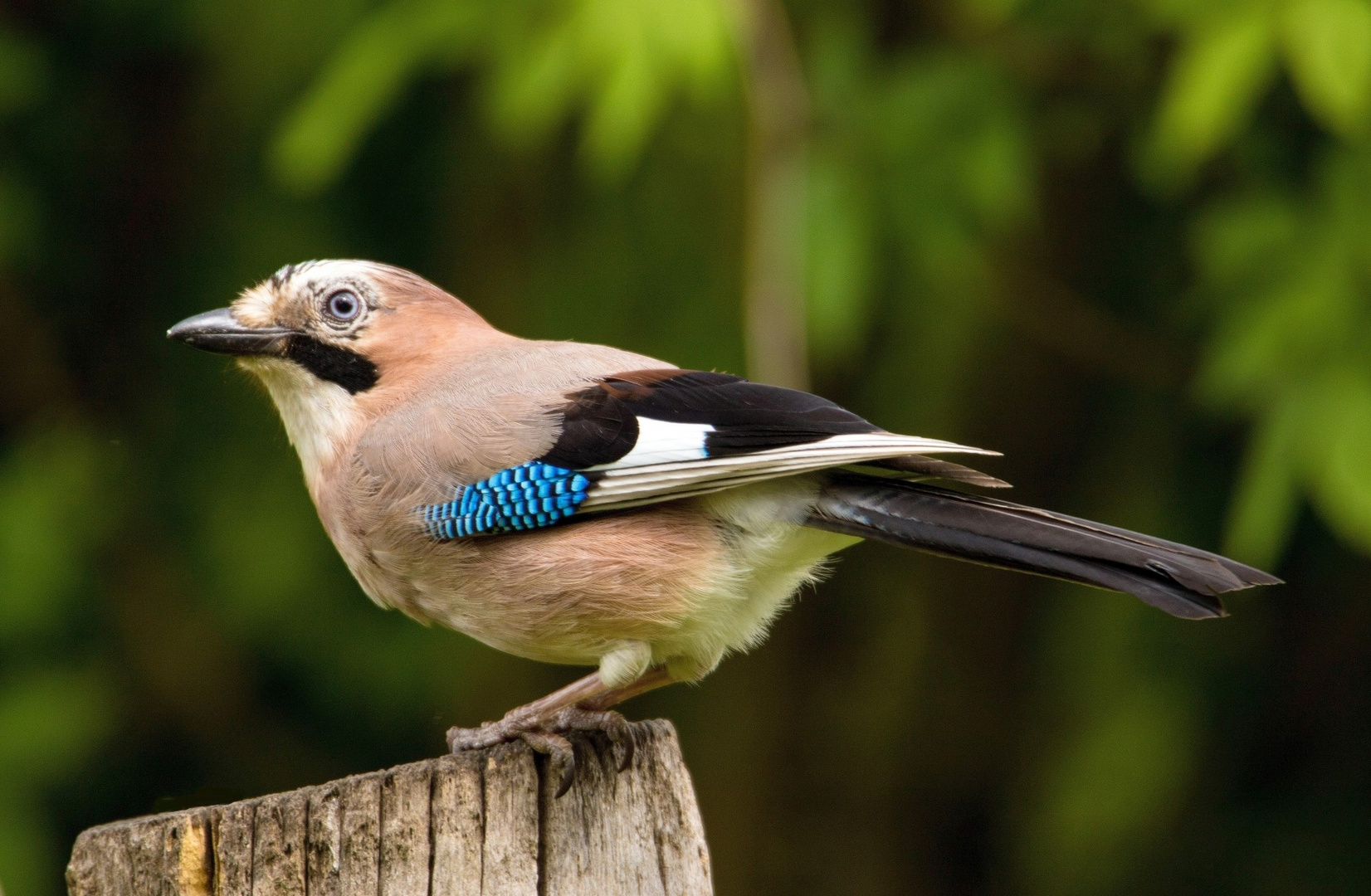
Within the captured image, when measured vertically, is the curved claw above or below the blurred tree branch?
below

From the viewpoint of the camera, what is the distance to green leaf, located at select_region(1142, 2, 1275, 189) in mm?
4727

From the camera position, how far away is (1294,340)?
506 cm

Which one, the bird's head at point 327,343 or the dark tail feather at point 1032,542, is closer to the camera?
the dark tail feather at point 1032,542

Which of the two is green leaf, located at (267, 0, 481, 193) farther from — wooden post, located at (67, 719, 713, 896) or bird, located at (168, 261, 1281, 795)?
wooden post, located at (67, 719, 713, 896)

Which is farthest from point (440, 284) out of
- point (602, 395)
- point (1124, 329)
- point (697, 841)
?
point (697, 841)

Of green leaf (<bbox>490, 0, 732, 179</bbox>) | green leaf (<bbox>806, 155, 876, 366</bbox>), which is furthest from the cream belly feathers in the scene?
green leaf (<bbox>806, 155, 876, 366</bbox>)

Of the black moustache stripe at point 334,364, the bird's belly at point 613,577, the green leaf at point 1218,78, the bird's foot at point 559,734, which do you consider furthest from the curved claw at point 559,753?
the green leaf at point 1218,78

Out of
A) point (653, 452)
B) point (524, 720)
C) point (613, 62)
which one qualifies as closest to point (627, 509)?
point (653, 452)

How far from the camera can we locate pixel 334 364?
434cm

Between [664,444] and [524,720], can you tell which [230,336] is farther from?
[524,720]

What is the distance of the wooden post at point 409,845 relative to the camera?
2775mm

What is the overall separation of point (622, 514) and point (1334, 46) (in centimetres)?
260

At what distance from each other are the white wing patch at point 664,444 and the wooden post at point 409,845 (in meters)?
0.90

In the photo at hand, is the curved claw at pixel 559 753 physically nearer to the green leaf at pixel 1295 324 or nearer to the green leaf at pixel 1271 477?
the green leaf at pixel 1271 477
